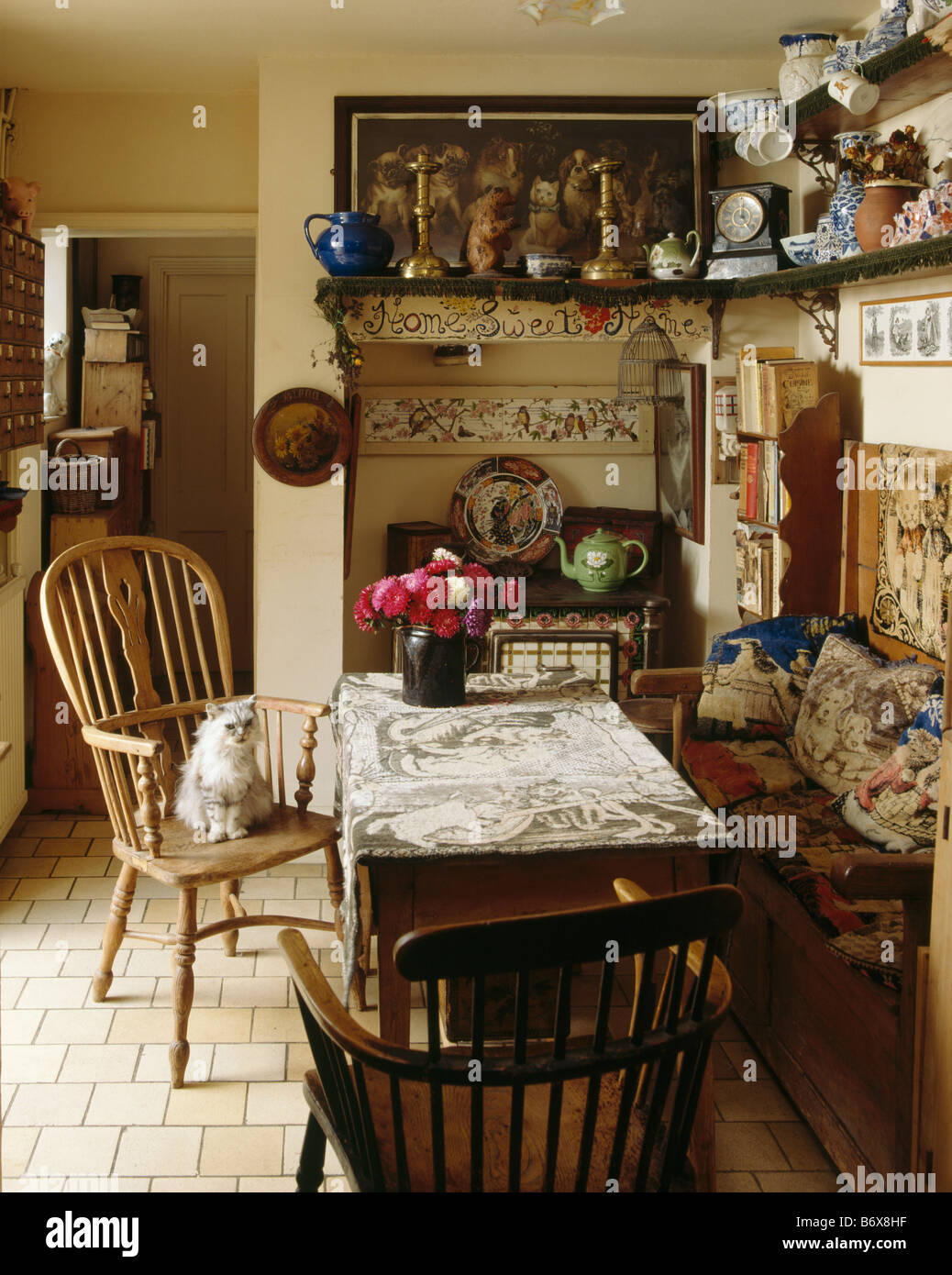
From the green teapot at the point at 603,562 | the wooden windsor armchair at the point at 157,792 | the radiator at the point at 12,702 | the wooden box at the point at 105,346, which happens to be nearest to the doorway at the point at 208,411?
the wooden box at the point at 105,346

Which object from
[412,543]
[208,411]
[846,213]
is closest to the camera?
[846,213]

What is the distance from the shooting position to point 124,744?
307 cm

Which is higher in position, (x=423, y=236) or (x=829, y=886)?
(x=423, y=236)

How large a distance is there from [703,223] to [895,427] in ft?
4.02

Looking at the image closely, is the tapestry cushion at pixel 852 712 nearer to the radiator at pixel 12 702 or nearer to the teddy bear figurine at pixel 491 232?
the teddy bear figurine at pixel 491 232

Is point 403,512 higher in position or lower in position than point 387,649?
higher

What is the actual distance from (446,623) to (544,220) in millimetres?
2079

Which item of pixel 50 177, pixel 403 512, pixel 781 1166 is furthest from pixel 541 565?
pixel 781 1166

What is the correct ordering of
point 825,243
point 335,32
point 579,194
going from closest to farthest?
point 825,243 < point 335,32 < point 579,194

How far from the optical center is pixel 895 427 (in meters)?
3.97

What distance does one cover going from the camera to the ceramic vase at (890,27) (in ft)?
11.8

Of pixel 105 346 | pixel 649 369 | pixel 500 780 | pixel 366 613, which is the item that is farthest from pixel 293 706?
pixel 105 346

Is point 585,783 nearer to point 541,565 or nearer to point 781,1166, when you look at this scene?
point 781,1166

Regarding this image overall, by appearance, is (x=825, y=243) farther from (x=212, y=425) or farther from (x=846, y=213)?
A: (x=212, y=425)
